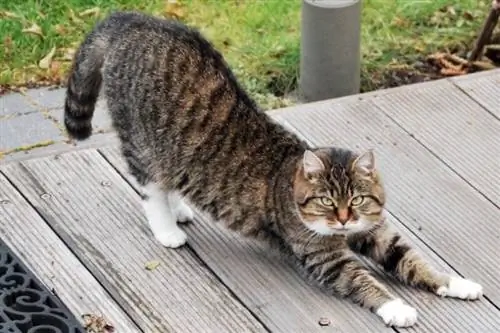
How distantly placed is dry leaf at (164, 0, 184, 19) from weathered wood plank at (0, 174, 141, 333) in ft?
6.02

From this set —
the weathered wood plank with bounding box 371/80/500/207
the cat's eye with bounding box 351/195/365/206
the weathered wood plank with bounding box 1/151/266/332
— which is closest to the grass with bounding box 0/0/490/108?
the weathered wood plank with bounding box 371/80/500/207

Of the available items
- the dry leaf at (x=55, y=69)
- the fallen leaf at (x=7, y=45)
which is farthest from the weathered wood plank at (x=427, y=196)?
the fallen leaf at (x=7, y=45)

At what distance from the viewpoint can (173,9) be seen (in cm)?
638

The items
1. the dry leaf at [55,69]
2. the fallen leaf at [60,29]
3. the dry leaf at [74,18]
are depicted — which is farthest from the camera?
the dry leaf at [74,18]

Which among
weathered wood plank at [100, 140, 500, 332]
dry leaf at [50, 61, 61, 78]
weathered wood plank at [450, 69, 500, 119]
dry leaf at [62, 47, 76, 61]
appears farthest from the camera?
dry leaf at [62, 47, 76, 61]

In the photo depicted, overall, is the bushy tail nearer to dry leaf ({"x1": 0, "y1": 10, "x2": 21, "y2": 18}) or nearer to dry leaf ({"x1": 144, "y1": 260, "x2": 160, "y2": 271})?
dry leaf ({"x1": 144, "y1": 260, "x2": 160, "y2": 271})

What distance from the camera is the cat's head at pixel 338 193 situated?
13.8ft

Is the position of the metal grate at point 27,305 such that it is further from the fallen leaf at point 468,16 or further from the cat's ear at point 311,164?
the fallen leaf at point 468,16

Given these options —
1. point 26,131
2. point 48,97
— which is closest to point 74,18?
point 48,97

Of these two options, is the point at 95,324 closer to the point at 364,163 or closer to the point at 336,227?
the point at 336,227

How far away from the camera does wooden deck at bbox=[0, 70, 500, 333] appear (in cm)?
421

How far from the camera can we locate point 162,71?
4.42 metres

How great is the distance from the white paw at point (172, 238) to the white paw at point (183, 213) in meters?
0.14

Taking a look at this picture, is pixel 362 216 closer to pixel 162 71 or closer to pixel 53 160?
pixel 162 71
